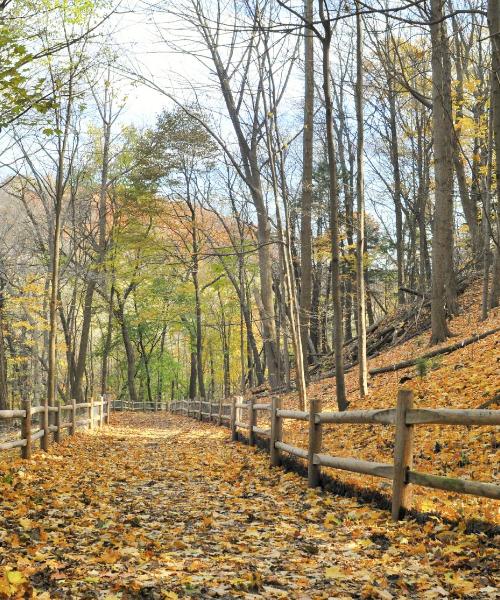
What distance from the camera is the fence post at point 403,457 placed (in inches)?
219

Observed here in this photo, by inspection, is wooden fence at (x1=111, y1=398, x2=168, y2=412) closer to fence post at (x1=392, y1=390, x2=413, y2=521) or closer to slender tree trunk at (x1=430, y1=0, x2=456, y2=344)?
slender tree trunk at (x1=430, y1=0, x2=456, y2=344)

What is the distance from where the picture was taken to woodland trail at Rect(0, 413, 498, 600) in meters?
4.05

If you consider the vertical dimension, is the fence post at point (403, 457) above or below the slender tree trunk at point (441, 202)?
below

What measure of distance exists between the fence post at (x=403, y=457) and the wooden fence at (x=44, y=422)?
5627 mm

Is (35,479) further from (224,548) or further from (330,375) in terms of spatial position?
(330,375)

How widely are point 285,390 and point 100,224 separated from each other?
430 inches

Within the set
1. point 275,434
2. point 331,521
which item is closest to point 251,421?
point 275,434

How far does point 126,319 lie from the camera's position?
3825 centimetres

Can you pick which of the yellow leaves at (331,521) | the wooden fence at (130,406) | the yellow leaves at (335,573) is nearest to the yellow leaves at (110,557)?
the yellow leaves at (335,573)

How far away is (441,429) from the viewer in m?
9.23

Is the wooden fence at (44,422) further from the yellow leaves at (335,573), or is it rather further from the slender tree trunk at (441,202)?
the slender tree trunk at (441,202)

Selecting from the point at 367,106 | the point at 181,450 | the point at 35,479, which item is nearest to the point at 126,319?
the point at 367,106

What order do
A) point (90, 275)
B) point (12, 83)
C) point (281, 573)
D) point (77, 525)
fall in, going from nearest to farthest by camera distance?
point (281, 573), point (77, 525), point (12, 83), point (90, 275)

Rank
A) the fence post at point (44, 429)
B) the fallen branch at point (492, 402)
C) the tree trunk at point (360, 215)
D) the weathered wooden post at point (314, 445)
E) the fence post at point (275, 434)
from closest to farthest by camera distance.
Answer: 1. the weathered wooden post at point (314, 445)
2. the fallen branch at point (492, 402)
3. the fence post at point (275, 434)
4. the fence post at point (44, 429)
5. the tree trunk at point (360, 215)
